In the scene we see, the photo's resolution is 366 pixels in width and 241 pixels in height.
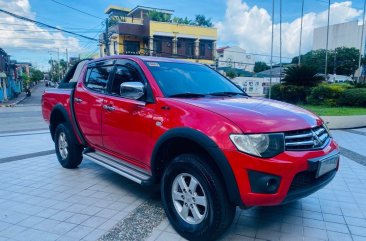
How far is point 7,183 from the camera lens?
464 cm

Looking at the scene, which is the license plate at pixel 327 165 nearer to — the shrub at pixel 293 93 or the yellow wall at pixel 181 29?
the shrub at pixel 293 93

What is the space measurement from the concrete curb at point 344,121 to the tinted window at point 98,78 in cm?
827

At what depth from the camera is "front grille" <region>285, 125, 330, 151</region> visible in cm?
257

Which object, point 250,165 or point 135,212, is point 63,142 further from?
point 250,165

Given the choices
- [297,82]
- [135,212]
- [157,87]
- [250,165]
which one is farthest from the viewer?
[297,82]

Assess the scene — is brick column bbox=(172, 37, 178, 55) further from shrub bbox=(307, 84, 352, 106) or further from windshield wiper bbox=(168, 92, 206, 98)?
windshield wiper bbox=(168, 92, 206, 98)

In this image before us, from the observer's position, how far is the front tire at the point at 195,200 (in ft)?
8.54

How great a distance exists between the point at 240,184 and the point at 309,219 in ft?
5.20

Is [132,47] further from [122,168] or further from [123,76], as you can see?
[122,168]

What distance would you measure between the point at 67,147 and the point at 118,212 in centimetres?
208

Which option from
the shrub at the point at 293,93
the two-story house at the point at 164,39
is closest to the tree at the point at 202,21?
the two-story house at the point at 164,39

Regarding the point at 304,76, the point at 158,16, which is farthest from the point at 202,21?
the point at 304,76

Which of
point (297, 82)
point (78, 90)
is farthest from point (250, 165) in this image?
point (297, 82)

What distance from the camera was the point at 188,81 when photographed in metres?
3.73
